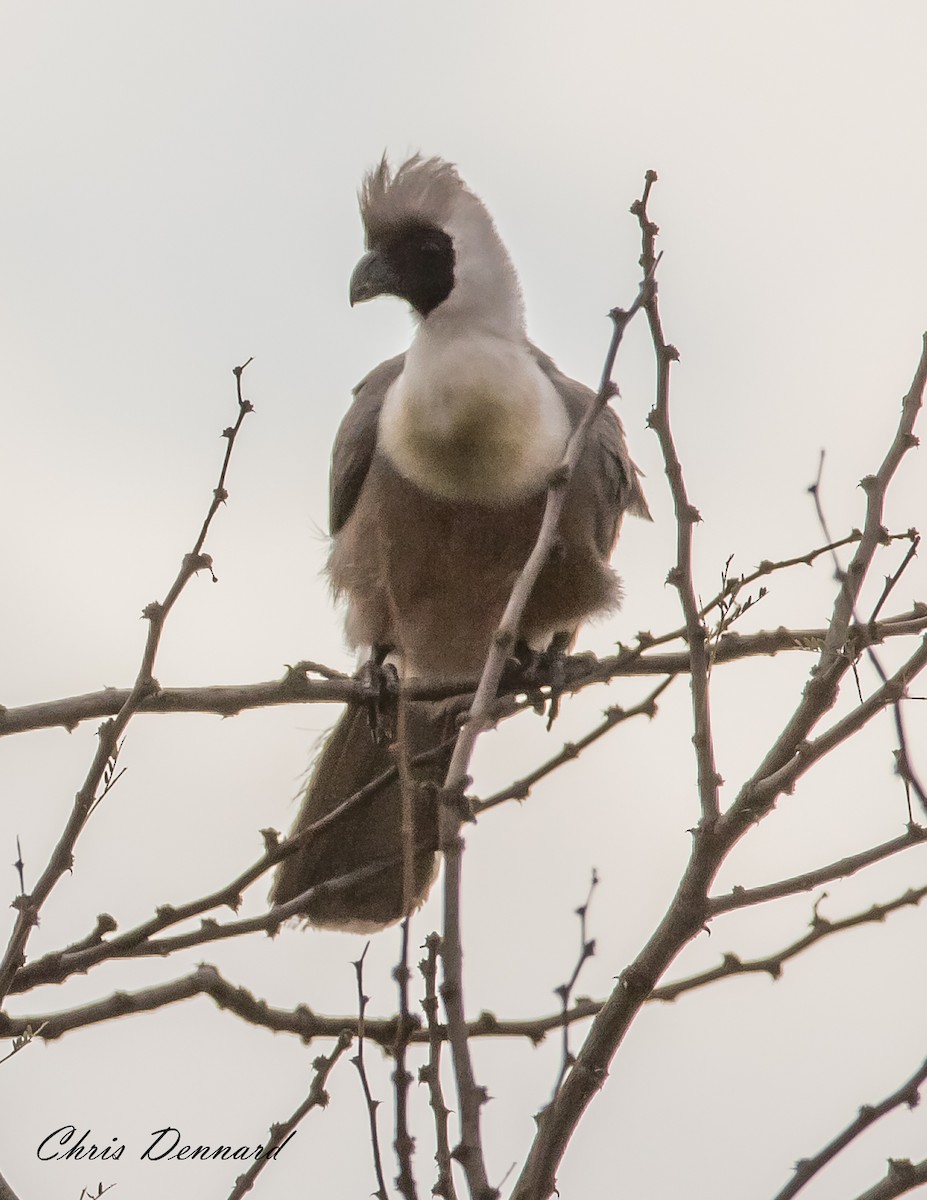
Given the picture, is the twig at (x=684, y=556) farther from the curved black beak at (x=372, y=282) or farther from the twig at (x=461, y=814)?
the curved black beak at (x=372, y=282)

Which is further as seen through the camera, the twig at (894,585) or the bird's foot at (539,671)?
the bird's foot at (539,671)

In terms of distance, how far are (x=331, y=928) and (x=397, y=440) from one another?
1.38 metres

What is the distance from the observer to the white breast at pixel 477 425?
14.1ft

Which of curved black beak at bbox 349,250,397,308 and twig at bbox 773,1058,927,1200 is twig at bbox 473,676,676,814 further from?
curved black beak at bbox 349,250,397,308

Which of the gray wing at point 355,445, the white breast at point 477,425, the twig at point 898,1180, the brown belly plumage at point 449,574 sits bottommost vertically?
the twig at point 898,1180

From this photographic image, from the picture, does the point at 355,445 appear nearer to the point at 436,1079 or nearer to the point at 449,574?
the point at 449,574

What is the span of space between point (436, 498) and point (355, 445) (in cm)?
49

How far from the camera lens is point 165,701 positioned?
9.95 feet

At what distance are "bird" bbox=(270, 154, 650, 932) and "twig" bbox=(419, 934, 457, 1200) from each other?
80.7 inches

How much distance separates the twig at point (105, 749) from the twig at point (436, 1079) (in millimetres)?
610

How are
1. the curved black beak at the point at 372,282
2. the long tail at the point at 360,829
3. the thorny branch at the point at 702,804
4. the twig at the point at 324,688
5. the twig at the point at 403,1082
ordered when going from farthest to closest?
1. the curved black beak at the point at 372,282
2. the long tail at the point at 360,829
3. the twig at the point at 324,688
4. the thorny branch at the point at 702,804
5. the twig at the point at 403,1082

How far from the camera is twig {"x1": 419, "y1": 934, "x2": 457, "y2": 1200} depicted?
1.82 m

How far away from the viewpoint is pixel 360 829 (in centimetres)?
441

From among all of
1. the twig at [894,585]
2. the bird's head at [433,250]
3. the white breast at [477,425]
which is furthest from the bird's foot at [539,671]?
the twig at [894,585]
